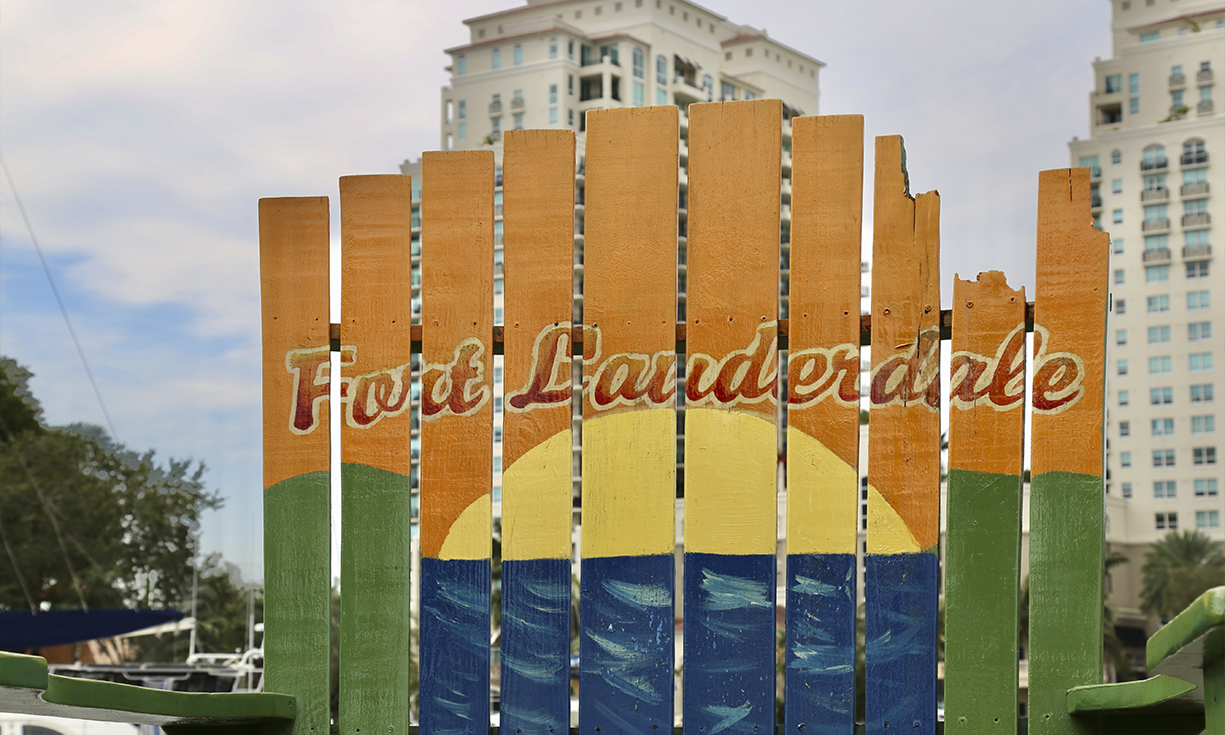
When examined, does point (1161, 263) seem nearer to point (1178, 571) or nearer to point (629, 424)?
point (1178, 571)

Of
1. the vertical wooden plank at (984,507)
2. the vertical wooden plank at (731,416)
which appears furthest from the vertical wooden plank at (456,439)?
the vertical wooden plank at (984,507)

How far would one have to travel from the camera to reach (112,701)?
4.89m

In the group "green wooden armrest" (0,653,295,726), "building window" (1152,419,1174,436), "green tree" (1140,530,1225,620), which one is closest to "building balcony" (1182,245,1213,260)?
"building window" (1152,419,1174,436)

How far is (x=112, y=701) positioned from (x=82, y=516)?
150ft

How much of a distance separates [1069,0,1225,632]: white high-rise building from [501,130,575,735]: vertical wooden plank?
258 ft

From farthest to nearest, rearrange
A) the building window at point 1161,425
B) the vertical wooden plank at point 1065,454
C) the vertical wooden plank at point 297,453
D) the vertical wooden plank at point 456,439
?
1. the building window at point 1161,425
2. the vertical wooden plank at point 297,453
3. the vertical wooden plank at point 456,439
4. the vertical wooden plank at point 1065,454

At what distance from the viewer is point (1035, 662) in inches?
224

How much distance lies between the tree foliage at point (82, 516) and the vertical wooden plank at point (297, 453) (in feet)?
140

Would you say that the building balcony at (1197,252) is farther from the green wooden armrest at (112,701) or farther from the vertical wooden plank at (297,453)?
the green wooden armrest at (112,701)

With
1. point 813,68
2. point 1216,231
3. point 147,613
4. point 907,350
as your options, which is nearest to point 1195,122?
point 1216,231

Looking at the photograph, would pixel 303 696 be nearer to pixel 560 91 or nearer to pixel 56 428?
pixel 56 428

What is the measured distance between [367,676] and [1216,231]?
8981cm

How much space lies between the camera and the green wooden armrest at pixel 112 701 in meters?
4.41

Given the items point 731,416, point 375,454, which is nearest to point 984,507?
point 731,416
